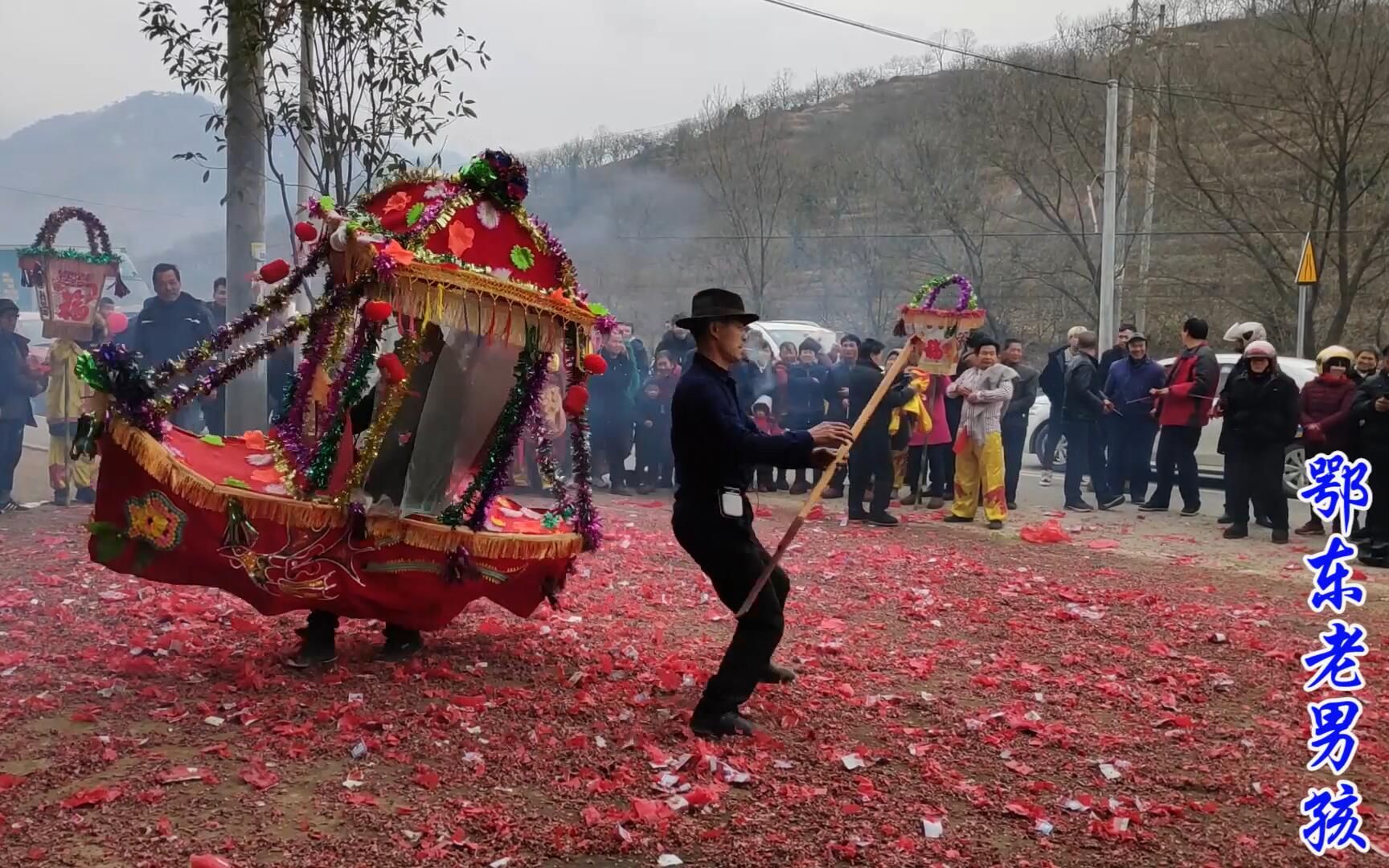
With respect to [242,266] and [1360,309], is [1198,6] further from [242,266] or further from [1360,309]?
[242,266]

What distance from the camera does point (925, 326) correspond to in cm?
1249

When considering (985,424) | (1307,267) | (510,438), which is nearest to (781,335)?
(1307,267)

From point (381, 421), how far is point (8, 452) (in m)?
7.81

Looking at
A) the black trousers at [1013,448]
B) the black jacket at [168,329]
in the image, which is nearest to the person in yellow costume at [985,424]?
the black trousers at [1013,448]

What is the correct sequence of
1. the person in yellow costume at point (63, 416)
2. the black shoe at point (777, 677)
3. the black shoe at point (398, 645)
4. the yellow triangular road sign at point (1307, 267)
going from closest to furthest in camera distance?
the black shoe at point (777, 677) < the black shoe at point (398, 645) < the person in yellow costume at point (63, 416) < the yellow triangular road sign at point (1307, 267)

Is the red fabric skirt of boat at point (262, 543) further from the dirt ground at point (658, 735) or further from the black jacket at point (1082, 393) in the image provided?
the black jacket at point (1082, 393)

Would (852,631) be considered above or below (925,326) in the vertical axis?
below

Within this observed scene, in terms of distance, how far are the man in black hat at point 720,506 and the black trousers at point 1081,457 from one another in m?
9.14

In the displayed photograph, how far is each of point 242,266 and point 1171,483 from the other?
9.92 metres

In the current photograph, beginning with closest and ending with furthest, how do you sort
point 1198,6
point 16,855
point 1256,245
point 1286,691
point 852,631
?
point 16,855
point 1286,691
point 852,631
point 1256,245
point 1198,6

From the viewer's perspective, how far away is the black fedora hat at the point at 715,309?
204 inches

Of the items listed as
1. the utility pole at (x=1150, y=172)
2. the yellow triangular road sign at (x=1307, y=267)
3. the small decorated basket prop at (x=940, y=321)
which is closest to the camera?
the small decorated basket prop at (x=940, y=321)

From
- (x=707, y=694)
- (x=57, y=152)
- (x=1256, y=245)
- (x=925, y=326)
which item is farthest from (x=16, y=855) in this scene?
(x=57, y=152)

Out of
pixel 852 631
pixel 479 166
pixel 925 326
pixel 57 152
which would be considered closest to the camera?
pixel 479 166
